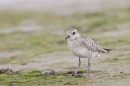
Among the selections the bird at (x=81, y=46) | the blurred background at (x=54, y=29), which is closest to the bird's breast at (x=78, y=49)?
the bird at (x=81, y=46)

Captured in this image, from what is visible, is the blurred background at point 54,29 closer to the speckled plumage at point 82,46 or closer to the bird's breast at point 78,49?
the speckled plumage at point 82,46

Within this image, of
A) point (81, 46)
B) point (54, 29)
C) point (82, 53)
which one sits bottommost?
point (82, 53)

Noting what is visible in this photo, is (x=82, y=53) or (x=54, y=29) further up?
(x=54, y=29)

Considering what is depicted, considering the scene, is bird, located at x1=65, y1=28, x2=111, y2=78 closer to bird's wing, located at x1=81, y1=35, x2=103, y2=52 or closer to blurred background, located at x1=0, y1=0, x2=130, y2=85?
bird's wing, located at x1=81, y1=35, x2=103, y2=52

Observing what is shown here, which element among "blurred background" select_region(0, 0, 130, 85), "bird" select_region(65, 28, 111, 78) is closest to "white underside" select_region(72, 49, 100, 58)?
"bird" select_region(65, 28, 111, 78)

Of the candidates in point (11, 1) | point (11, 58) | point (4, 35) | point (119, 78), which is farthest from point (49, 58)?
point (11, 1)

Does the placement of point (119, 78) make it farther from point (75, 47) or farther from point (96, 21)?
point (96, 21)

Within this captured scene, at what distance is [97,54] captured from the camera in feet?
36.5

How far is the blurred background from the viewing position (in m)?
13.5

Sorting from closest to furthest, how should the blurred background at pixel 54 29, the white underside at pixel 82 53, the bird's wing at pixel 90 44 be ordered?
the white underside at pixel 82 53
the bird's wing at pixel 90 44
the blurred background at pixel 54 29

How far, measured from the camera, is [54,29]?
827 inches

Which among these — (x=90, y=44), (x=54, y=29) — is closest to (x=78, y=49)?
(x=90, y=44)

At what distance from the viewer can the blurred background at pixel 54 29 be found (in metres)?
13.5

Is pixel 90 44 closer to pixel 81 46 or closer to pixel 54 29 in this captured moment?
pixel 81 46
